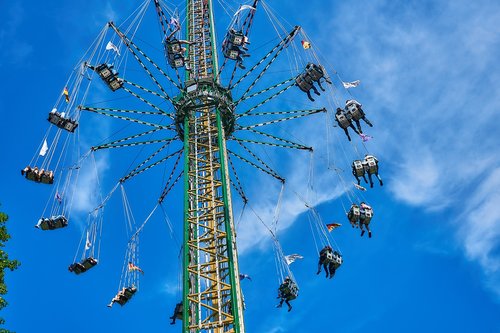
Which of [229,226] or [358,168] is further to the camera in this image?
[358,168]

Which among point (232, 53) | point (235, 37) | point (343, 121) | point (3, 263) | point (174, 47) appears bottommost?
point (3, 263)

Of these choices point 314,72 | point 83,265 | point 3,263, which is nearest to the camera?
point 3,263

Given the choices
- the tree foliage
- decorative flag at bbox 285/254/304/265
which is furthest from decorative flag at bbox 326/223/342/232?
the tree foliage

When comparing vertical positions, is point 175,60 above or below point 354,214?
above

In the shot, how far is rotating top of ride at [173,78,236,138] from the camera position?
34.8m

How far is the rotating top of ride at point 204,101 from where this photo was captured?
34.8 meters

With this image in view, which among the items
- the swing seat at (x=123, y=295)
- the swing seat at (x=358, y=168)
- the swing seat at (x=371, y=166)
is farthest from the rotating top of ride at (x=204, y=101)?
the swing seat at (x=123, y=295)

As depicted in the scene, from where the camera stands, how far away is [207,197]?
31.8m

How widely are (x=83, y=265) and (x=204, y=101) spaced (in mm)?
10905

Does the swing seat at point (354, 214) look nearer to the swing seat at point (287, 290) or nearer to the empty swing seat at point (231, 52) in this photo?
the swing seat at point (287, 290)

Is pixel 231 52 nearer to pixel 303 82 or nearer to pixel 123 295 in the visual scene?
pixel 303 82

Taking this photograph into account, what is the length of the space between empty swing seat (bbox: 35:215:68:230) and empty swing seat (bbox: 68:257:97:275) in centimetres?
223

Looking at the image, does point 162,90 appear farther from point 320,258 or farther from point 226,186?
point 320,258

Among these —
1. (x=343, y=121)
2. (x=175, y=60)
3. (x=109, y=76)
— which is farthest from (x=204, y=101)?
(x=343, y=121)
